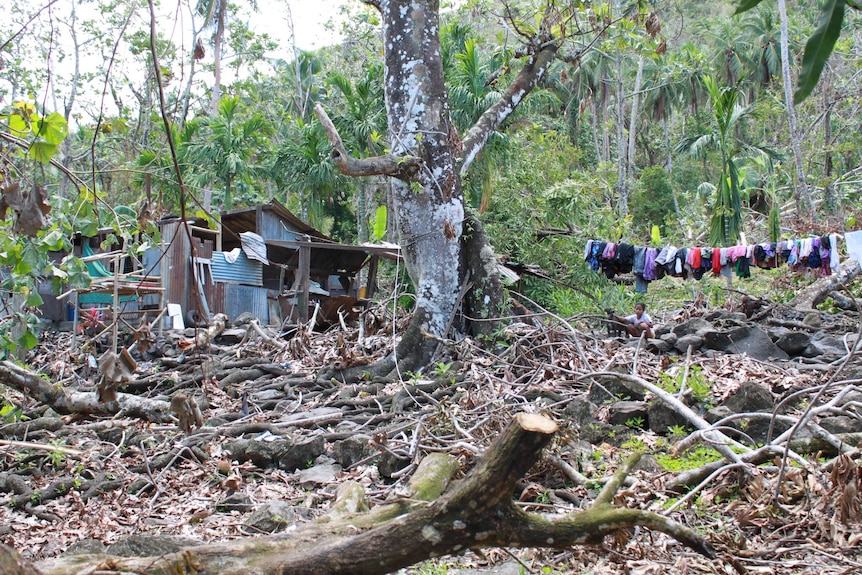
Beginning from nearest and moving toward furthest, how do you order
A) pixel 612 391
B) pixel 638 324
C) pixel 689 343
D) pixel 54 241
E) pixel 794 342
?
1. pixel 54 241
2. pixel 612 391
3. pixel 689 343
4. pixel 794 342
5. pixel 638 324

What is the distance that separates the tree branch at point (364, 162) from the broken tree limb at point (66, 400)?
9.25 ft

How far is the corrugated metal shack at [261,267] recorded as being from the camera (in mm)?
15578

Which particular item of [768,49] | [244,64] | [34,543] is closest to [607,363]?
[34,543]

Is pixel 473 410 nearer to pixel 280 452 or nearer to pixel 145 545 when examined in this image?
pixel 280 452

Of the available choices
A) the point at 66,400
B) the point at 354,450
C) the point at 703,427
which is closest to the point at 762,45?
the point at 703,427

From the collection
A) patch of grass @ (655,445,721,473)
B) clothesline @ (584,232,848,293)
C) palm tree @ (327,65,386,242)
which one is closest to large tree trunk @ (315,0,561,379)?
patch of grass @ (655,445,721,473)

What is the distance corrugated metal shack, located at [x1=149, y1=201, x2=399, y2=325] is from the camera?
51.1 feet

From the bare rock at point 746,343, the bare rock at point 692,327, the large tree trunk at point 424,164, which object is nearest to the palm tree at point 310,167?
the large tree trunk at point 424,164

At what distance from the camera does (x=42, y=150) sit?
2.73 meters

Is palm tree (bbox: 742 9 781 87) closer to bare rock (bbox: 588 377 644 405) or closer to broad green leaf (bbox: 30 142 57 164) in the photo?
bare rock (bbox: 588 377 644 405)

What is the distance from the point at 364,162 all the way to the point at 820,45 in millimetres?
5758

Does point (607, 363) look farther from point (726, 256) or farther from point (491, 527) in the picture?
point (726, 256)

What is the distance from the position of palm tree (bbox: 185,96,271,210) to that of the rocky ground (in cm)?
1539

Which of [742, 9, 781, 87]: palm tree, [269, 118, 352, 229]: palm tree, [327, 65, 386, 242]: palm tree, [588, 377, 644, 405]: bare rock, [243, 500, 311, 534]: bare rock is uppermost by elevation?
[742, 9, 781, 87]: palm tree
